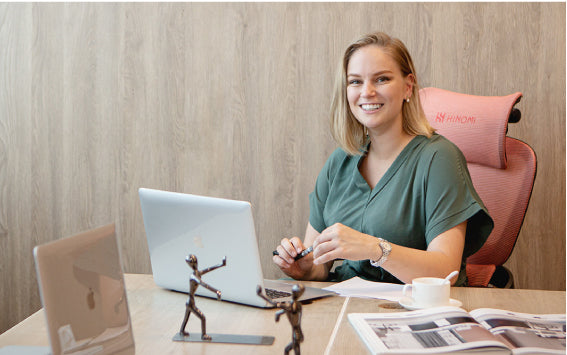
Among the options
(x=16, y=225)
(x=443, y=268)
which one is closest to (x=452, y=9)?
(x=443, y=268)

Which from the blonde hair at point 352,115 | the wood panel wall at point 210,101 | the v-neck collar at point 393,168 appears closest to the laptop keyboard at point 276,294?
the v-neck collar at point 393,168

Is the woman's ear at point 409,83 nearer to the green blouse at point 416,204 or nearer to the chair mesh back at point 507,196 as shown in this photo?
the green blouse at point 416,204

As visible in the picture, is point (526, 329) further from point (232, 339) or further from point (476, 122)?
point (476, 122)

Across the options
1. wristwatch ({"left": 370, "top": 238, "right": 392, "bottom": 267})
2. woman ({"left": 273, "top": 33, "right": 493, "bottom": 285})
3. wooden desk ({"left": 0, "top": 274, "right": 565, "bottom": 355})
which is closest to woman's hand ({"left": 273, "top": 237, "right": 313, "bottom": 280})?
woman ({"left": 273, "top": 33, "right": 493, "bottom": 285})

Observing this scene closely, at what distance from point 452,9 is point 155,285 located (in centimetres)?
175

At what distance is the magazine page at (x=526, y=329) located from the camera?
1069 millimetres

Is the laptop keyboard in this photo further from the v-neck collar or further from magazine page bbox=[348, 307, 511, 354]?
the v-neck collar

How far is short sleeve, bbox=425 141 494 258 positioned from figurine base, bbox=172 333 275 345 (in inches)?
28.0

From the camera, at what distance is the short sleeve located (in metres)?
1.69

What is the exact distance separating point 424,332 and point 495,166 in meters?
1.10

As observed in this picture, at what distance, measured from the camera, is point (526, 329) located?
1171mm

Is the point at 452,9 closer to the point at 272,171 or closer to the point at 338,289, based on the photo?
the point at 272,171

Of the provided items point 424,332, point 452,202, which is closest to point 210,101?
point 452,202

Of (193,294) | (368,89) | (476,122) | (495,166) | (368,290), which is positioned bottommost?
(368,290)
